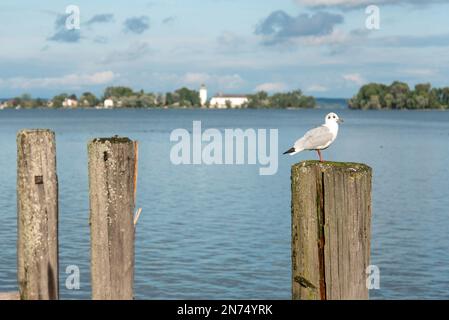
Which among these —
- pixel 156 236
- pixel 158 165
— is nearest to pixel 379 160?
pixel 158 165

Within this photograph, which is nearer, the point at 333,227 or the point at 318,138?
the point at 333,227

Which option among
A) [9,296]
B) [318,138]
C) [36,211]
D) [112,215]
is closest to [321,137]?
[318,138]

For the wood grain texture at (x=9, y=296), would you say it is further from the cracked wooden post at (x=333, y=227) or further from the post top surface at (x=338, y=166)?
the post top surface at (x=338, y=166)

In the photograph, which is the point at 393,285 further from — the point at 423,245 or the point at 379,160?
the point at 379,160

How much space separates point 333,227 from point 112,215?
1755 millimetres

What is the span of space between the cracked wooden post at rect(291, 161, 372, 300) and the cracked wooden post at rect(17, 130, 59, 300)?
212 centimetres

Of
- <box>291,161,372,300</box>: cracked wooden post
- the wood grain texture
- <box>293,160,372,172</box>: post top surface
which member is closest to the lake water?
the wood grain texture

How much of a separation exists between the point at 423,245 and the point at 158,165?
27565 millimetres

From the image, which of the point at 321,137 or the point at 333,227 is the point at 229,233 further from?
the point at 333,227

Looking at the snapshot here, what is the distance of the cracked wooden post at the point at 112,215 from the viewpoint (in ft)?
22.0

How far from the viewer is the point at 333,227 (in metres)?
6.27

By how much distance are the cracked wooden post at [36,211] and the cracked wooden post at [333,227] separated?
2.12 meters

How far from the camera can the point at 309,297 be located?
6426mm

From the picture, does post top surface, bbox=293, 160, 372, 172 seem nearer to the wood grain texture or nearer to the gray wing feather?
the wood grain texture
